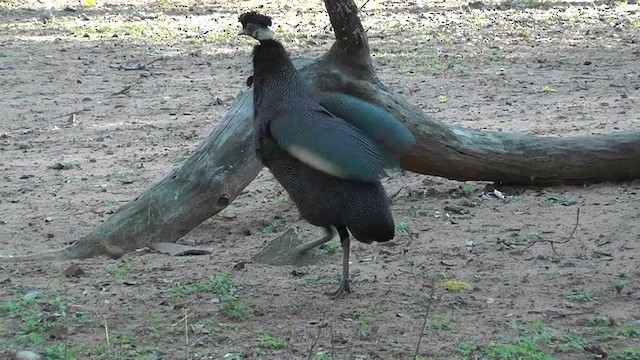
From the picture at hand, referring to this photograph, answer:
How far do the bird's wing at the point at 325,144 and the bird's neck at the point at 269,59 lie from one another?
0.76ft

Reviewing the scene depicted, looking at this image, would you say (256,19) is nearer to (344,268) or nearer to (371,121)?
(371,121)

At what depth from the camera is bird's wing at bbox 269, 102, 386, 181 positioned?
4.22 metres

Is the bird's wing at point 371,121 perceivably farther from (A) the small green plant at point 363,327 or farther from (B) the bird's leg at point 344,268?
(A) the small green plant at point 363,327

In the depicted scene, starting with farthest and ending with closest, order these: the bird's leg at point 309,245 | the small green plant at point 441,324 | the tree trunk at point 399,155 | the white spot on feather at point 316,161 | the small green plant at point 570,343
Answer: the tree trunk at point 399,155
the bird's leg at point 309,245
the white spot on feather at point 316,161
the small green plant at point 441,324
the small green plant at point 570,343

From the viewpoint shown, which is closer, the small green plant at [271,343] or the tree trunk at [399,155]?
the small green plant at [271,343]

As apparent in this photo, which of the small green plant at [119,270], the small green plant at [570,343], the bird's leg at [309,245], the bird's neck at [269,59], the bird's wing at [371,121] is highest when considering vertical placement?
the bird's neck at [269,59]

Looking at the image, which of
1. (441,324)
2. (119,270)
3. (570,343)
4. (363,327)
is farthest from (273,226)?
(570,343)

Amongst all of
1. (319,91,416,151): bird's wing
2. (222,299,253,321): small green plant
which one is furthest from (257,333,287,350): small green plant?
(319,91,416,151): bird's wing

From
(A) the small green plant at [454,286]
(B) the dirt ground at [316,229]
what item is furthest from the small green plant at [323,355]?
(A) the small green plant at [454,286]

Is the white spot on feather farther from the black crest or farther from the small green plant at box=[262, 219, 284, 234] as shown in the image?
the small green plant at box=[262, 219, 284, 234]

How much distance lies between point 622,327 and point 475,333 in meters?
0.61

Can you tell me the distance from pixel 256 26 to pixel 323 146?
2.24ft

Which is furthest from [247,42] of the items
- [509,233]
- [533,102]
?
[509,233]

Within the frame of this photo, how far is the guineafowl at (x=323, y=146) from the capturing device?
14.0 ft
